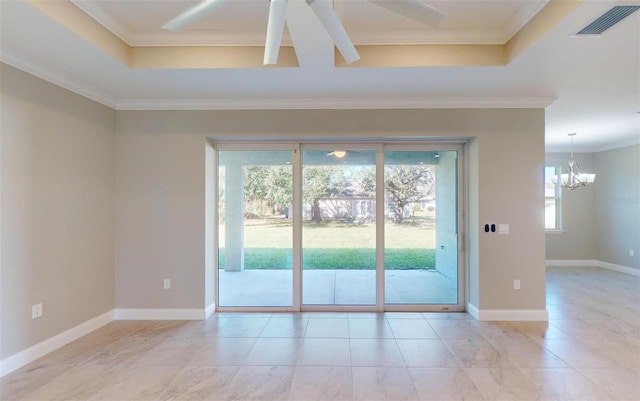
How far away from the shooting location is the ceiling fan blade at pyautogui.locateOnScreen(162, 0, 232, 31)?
1.59 meters

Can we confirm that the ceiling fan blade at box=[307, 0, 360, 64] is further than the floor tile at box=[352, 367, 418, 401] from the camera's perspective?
No

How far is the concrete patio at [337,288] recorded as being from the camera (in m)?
4.19

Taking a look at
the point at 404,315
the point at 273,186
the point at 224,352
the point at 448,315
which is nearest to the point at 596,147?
the point at 448,315

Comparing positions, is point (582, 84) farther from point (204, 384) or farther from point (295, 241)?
point (204, 384)

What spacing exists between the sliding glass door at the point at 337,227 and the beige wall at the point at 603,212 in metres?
4.57

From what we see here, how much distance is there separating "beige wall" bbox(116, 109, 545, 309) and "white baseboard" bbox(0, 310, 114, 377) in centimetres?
31

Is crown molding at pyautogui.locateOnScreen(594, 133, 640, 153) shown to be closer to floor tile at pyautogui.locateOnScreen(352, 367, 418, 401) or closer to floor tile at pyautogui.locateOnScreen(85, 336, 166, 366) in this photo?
floor tile at pyautogui.locateOnScreen(352, 367, 418, 401)

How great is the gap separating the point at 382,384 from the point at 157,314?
2.86m

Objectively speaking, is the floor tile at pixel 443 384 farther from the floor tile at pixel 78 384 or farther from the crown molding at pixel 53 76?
the crown molding at pixel 53 76

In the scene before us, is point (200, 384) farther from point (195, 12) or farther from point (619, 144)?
point (619, 144)

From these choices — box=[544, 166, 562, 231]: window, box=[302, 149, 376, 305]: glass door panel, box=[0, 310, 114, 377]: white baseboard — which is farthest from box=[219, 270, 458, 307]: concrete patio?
box=[544, 166, 562, 231]: window

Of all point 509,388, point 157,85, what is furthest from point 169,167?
point 509,388

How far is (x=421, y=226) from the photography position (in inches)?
167

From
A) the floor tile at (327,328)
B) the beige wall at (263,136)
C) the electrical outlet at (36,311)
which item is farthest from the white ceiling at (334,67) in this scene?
the floor tile at (327,328)
